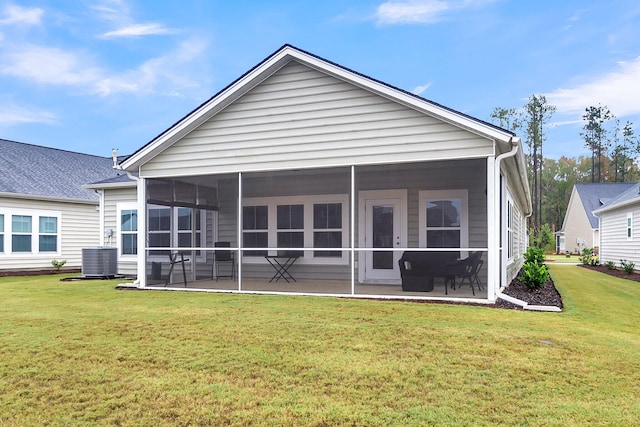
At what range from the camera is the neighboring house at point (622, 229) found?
Result: 16156mm

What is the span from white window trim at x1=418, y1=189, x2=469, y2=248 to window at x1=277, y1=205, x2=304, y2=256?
9.47 feet

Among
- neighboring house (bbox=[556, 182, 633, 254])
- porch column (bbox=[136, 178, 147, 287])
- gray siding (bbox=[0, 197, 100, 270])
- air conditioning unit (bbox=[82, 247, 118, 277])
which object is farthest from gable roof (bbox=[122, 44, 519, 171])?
neighboring house (bbox=[556, 182, 633, 254])

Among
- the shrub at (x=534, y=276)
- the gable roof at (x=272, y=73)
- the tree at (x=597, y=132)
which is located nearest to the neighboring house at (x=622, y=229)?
the shrub at (x=534, y=276)

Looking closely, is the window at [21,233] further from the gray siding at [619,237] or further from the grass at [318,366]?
the gray siding at [619,237]

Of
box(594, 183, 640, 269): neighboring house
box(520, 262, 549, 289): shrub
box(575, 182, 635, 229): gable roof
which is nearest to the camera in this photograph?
box(520, 262, 549, 289): shrub

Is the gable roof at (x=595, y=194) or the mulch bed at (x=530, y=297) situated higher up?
the gable roof at (x=595, y=194)

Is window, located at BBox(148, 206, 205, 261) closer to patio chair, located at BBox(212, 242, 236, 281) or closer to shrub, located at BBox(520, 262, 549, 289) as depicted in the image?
patio chair, located at BBox(212, 242, 236, 281)

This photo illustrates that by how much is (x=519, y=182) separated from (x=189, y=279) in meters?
8.55

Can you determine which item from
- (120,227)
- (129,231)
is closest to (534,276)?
(129,231)

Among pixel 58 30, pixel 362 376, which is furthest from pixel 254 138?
pixel 58 30

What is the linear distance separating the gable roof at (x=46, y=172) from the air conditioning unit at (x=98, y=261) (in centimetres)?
427

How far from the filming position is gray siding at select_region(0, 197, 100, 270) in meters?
14.8

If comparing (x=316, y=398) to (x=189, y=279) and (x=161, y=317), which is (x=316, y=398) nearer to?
(x=161, y=317)

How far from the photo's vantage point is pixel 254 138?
8836 millimetres
